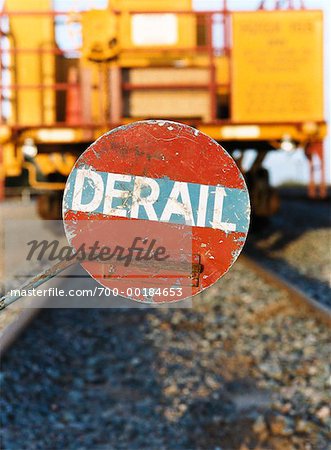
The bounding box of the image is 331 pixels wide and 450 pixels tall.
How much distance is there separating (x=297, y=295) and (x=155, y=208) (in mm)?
5033

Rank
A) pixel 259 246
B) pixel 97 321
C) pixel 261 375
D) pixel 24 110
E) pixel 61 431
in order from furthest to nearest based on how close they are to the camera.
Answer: pixel 259 246 → pixel 24 110 → pixel 97 321 → pixel 261 375 → pixel 61 431

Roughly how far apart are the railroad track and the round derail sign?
167 inches

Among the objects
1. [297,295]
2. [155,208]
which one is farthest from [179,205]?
[297,295]

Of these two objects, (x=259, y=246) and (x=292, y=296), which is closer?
(x=292, y=296)

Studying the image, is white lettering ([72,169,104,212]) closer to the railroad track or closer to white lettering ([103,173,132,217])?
white lettering ([103,173,132,217])

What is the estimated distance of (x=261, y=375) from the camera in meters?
4.47

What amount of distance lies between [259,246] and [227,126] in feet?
9.62

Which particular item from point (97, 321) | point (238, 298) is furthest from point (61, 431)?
point (238, 298)

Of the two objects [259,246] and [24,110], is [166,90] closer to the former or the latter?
[24,110]

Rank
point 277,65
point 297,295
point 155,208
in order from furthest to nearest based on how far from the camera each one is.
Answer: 1. point 277,65
2. point 297,295
3. point 155,208

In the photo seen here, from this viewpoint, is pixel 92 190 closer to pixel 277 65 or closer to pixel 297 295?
pixel 297 295

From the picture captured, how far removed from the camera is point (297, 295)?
617 cm

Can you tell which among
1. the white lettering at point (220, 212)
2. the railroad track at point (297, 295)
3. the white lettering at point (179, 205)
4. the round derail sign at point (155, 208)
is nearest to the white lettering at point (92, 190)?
the round derail sign at point (155, 208)

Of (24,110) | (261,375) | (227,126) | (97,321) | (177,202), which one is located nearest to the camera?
(177,202)
